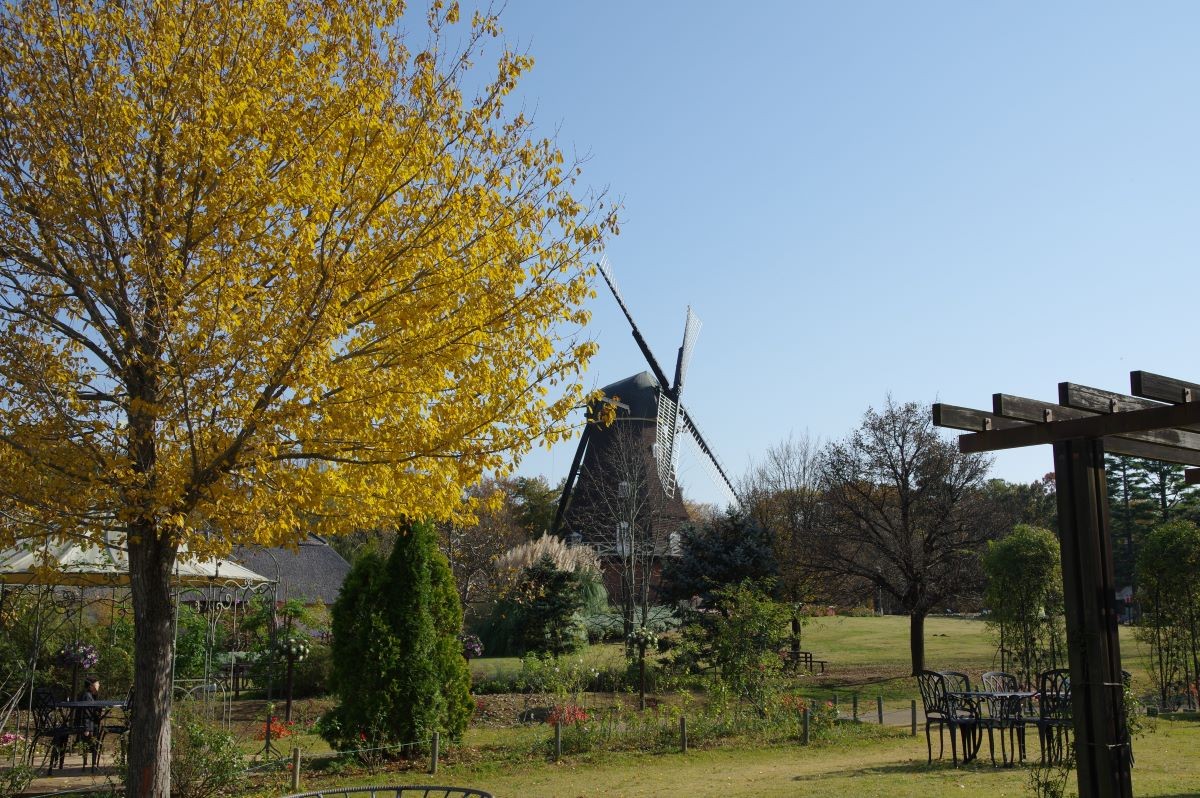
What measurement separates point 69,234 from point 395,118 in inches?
84.8

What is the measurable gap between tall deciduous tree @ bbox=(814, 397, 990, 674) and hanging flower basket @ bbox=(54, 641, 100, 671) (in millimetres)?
16024

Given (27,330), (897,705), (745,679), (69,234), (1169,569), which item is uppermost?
(69,234)

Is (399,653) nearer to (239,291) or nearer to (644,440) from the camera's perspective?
(239,291)

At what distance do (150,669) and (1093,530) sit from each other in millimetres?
6497

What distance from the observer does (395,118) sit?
21.4 ft

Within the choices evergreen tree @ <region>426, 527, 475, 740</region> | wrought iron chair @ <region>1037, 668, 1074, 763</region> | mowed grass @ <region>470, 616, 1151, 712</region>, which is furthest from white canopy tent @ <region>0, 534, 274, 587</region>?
wrought iron chair @ <region>1037, 668, 1074, 763</region>

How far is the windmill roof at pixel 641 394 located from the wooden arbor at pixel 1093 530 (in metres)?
29.8

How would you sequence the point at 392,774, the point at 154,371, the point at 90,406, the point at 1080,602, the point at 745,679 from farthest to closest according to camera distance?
the point at 745,679 < the point at 392,774 < the point at 1080,602 < the point at 90,406 < the point at 154,371

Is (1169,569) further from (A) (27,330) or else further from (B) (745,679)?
(A) (27,330)

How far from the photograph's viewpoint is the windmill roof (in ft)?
123

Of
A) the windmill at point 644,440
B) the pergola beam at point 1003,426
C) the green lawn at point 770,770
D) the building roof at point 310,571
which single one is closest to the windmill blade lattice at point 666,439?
the windmill at point 644,440

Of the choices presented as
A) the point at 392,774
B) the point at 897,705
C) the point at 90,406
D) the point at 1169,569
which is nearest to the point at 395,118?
the point at 90,406

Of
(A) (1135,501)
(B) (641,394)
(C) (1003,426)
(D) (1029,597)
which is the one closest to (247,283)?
(C) (1003,426)

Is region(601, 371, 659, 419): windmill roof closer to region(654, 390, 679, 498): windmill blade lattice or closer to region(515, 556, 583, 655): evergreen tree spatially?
region(654, 390, 679, 498): windmill blade lattice
